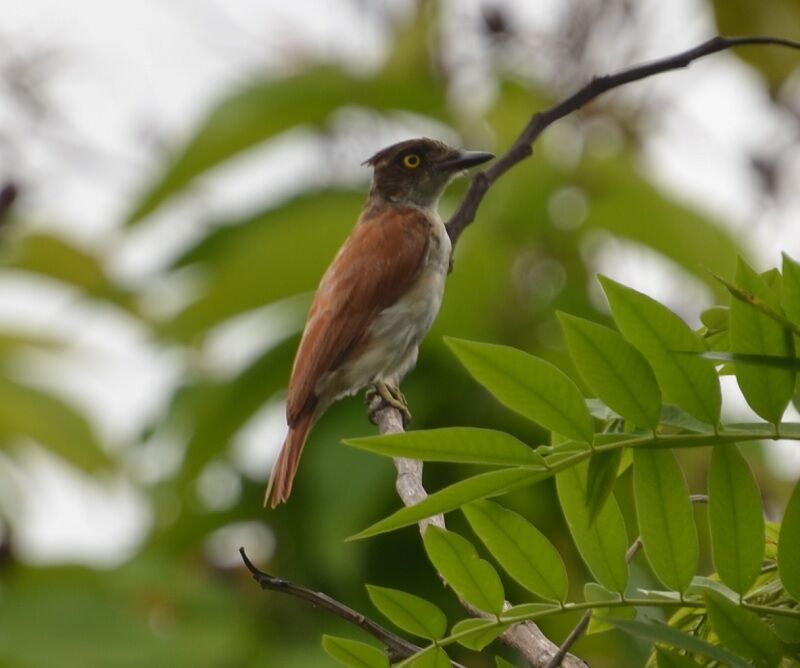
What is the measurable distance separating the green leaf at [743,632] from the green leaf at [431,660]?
14.1 inches

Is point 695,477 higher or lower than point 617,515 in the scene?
higher

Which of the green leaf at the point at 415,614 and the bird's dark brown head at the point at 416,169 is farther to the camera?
the bird's dark brown head at the point at 416,169

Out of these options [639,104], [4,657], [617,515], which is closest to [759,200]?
[639,104]

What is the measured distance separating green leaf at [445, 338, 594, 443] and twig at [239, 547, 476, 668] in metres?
0.32

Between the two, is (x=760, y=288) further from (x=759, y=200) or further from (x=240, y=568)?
(x=240, y=568)

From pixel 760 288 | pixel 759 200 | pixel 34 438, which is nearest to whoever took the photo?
pixel 760 288

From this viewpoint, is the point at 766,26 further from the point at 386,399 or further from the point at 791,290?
the point at 791,290

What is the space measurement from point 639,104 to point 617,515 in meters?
4.73

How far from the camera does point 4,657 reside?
17.4 ft

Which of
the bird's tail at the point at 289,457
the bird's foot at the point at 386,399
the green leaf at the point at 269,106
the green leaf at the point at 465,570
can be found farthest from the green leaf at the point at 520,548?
the green leaf at the point at 269,106

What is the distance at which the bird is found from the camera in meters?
4.53

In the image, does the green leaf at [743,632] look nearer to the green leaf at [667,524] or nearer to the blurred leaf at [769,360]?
the green leaf at [667,524]

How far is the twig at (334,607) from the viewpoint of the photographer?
172 cm

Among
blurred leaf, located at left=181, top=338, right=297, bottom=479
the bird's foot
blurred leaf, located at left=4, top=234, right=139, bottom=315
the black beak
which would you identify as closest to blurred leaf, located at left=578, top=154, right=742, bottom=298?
the black beak
